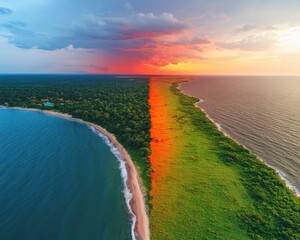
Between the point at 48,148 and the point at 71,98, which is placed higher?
the point at 71,98

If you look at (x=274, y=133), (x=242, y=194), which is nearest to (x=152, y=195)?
(x=242, y=194)

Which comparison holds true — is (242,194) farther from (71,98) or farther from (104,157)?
(71,98)

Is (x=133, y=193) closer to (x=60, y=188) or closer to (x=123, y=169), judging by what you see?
(x=123, y=169)

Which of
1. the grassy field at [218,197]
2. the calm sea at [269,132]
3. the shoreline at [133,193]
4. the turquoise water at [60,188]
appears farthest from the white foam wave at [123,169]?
the calm sea at [269,132]

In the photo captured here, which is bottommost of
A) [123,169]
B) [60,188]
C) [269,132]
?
[60,188]

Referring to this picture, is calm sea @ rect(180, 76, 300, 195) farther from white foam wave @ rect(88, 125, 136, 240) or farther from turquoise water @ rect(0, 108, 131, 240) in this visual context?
turquoise water @ rect(0, 108, 131, 240)

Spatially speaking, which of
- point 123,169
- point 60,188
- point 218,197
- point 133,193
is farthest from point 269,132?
point 60,188

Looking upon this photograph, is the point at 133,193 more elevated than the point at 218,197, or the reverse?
the point at 218,197

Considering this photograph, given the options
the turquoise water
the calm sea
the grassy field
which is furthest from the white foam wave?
the calm sea
